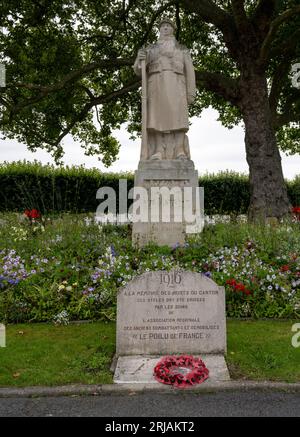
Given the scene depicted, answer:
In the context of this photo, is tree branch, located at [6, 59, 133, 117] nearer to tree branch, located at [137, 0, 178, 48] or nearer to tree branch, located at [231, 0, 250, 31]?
tree branch, located at [137, 0, 178, 48]

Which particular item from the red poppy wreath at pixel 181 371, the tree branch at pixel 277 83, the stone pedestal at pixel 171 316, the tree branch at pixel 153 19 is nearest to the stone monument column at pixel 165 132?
the stone pedestal at pixel 171 316

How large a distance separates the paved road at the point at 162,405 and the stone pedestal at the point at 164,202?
4.97m

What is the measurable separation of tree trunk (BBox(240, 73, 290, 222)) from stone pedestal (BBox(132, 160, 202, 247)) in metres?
5.06

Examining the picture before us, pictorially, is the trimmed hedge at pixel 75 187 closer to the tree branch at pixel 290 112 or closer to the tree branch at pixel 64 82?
the tree branch at pixel 64 82

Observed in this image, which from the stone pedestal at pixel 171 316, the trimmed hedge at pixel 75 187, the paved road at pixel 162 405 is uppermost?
the trimmed hedge at pixel 75 187

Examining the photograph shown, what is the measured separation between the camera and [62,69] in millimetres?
16297

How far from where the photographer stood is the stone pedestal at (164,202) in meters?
9.43

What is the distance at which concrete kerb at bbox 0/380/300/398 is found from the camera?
15.2 ft

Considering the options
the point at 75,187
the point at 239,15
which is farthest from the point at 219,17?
the point at 75,187

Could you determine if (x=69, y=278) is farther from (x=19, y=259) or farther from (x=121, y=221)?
(x=121, y=221)

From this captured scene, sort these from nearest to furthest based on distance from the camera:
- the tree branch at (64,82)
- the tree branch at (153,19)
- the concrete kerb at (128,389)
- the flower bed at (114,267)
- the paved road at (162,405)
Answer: the paved road at (162,405), the concrete kerb at (128,389), the flower bed at (114,267), the tree branch at (64,82), the tree branch at (153,19)

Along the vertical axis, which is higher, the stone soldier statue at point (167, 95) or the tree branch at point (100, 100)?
the tree branch at point (100, 100)

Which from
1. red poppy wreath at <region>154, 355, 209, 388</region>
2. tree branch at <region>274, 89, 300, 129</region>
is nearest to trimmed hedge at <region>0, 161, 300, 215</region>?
tree branch at <region>274, 89, 300, 129</region>

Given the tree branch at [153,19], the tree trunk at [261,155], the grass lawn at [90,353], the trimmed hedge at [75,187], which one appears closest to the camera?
the grass lawn at [90,353]
